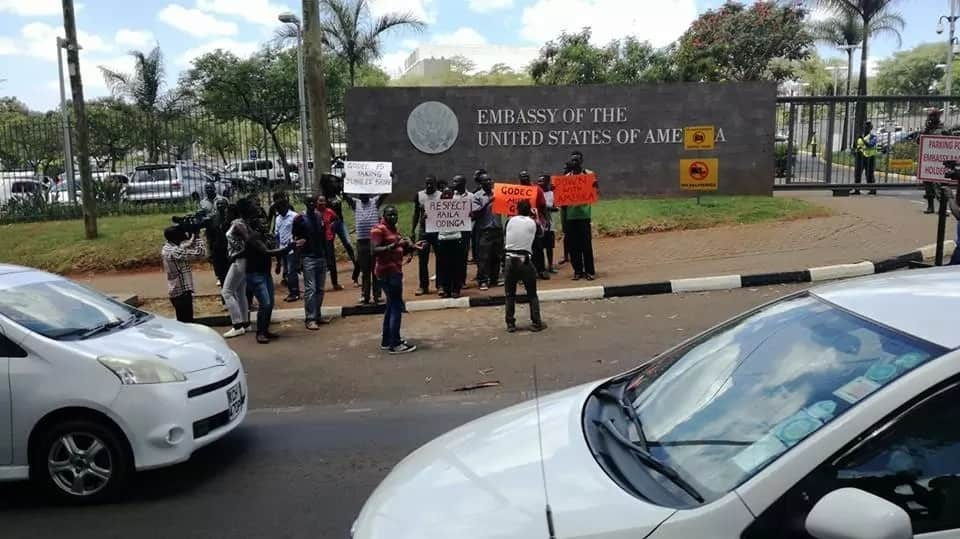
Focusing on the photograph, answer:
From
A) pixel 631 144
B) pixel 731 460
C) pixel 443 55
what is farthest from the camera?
pixel 443 55

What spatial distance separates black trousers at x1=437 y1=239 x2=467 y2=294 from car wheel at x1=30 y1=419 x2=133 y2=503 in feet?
22.4

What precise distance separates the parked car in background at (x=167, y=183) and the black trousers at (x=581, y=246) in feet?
33.2

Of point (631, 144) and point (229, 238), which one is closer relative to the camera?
point (229, 238)

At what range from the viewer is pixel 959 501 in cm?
220

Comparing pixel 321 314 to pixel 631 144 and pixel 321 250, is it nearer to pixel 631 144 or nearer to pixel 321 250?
pixel 321 250

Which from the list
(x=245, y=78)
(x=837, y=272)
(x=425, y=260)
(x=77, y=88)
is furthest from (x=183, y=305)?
(x=245, y=78)

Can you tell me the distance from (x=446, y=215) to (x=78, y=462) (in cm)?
707

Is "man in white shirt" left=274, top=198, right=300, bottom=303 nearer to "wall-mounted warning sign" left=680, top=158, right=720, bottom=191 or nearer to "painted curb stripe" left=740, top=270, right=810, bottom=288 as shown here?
"painted curb stripe" left=740, top=270, right=810, bottom=288

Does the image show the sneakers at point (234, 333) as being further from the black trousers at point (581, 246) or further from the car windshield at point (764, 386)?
the car windshield at point (764, 386)

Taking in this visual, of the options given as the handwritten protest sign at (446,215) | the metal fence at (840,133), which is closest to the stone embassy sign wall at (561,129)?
the metal fence at (840,133)

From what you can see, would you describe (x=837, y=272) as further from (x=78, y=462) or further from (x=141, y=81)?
(x=141, y=81)

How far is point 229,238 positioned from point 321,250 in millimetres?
1272

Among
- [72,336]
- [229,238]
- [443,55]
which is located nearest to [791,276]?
[229,238]

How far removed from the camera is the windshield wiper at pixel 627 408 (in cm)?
280
